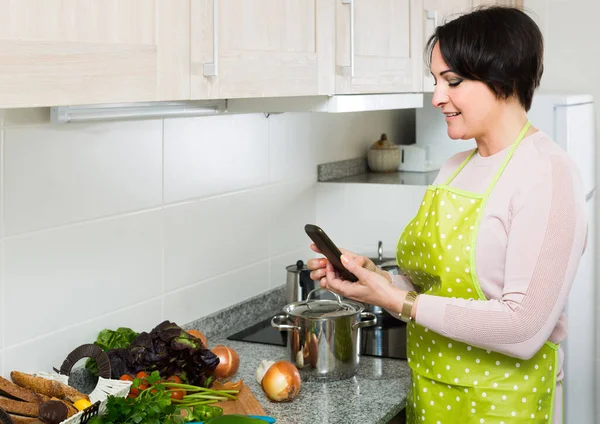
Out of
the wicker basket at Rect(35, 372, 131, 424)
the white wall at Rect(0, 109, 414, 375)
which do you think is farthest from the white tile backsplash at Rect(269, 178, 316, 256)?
the wicker basket at Rect(35, 372, 131, 424)

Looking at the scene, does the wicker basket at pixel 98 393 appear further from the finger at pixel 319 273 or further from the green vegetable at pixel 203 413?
the finger at pixel 319 273

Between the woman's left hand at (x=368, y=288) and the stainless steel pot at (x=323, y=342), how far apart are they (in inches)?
10.0

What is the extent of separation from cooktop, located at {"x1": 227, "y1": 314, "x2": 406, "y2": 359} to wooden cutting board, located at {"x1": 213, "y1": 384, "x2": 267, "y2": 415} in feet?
1.46

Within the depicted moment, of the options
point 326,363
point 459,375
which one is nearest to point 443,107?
point 459,375

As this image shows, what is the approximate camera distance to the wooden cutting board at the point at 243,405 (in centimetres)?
172

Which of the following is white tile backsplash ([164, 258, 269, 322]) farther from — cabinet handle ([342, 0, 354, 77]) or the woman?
cabinet handle ([342, 0, 354, 77])

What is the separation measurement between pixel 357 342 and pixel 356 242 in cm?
88

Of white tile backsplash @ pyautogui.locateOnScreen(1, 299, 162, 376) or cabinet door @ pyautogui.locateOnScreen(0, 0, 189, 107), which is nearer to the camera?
cabinet door @ pyautogui.locateOnScreen(0, 0, 189, 107)

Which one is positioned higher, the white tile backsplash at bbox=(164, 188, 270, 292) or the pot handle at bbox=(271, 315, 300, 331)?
the white tile backsplash at bbox=(164, 188, 270, 292)

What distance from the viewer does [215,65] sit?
149 cm

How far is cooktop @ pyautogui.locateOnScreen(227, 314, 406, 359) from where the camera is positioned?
2221mm

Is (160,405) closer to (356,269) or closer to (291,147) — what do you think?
(356,269)

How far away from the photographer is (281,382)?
1789mm

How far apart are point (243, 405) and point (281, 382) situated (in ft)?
0.31
